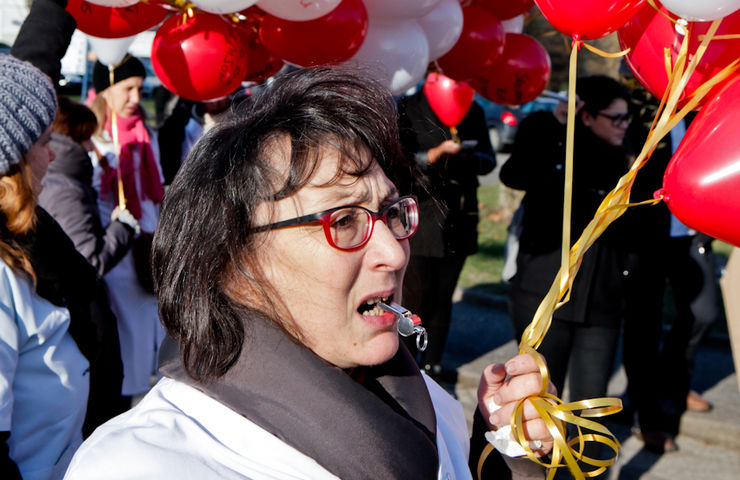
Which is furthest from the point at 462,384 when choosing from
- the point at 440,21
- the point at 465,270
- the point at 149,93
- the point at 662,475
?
the point at 149,93

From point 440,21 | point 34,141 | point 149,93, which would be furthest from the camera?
point 149,93

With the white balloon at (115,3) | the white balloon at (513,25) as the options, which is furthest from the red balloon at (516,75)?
the white balloon at (115,3)

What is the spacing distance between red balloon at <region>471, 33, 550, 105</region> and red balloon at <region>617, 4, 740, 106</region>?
5.08 ft

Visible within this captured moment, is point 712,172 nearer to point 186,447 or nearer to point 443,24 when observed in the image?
point 186,447

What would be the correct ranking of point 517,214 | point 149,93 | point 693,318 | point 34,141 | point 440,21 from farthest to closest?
point 149,93
point 693,318
point 517,214
point 440,21
point 34,141

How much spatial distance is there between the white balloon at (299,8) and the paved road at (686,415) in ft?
9.68

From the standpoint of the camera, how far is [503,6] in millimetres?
3205

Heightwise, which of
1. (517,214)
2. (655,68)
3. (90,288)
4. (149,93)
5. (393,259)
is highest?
(655,68)

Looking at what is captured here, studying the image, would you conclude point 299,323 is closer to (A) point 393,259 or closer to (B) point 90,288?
(A) point 393,259

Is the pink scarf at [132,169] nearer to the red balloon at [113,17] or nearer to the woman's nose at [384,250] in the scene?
the red balloon at [113,17]

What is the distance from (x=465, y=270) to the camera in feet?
24.6

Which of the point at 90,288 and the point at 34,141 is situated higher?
the point at 34,141

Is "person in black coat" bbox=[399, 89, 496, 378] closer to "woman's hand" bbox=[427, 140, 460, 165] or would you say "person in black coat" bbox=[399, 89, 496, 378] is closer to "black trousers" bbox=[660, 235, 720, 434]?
"woman's hand" bbox=[427, 140, 460, 165]

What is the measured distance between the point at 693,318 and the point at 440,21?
265 centimetres
